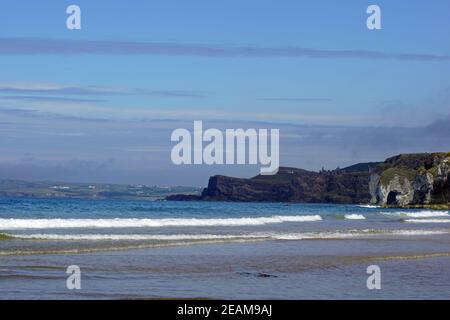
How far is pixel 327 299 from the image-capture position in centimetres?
1705

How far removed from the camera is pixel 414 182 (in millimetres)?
161625

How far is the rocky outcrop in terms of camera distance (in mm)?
152625

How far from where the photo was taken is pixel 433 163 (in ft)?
542

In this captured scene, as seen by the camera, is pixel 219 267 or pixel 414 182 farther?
pixel 414 182

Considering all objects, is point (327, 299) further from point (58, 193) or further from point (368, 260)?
point (58, 193)

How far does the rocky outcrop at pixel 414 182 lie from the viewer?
152625mm

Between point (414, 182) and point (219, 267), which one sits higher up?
point (414, 182)

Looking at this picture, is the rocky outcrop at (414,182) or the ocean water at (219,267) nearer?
the ocean water at (219,267)

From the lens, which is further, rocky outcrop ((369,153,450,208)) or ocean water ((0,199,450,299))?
rocky outcrop ((369,153,450,208))
